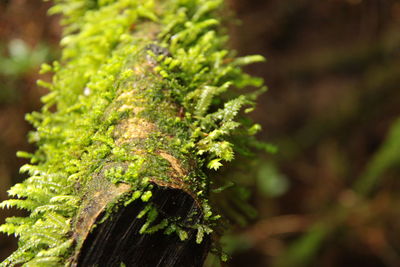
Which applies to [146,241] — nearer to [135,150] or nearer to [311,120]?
[135,150]

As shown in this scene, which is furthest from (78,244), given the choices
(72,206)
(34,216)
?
(34,216)

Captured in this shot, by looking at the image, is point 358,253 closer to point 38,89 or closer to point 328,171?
point 328,171

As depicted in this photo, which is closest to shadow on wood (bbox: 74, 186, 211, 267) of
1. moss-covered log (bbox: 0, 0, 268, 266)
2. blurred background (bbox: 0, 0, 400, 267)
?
moss-covered log (bbox: 0, 0, 268, 266)

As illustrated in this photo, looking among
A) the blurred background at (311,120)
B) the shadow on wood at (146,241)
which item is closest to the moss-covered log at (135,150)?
the shadow on wood at (146,241)

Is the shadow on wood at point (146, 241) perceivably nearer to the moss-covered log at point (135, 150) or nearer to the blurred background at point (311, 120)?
the moss-covered log at point (135, 150)

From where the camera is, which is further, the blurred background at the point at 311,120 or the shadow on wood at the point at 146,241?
the blurred background at the point at 311,120

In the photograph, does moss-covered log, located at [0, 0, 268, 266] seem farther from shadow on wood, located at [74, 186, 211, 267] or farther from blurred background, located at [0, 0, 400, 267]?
blurred background, located at [0, 0, 400, 267]
